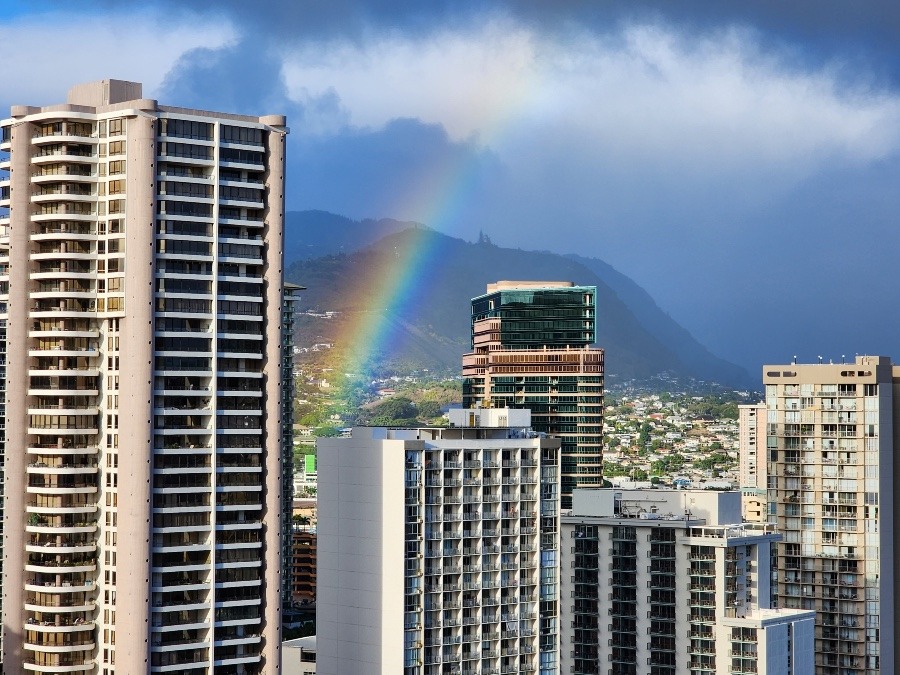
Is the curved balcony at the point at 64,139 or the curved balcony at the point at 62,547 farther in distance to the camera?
the curved balcony at the point at 64,139

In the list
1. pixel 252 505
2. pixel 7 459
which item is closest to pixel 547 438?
pixel 252 505

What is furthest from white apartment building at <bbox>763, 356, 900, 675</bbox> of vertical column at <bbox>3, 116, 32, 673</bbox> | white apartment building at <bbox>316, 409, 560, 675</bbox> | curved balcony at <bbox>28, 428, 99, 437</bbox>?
vertical column at <bbox>3, 116, 32, 673</bbox>

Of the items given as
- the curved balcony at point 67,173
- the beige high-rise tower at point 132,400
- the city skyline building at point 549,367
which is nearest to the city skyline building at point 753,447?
the city skyline building at point 549,367

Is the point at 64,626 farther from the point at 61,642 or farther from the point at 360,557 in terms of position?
the point at 360,557

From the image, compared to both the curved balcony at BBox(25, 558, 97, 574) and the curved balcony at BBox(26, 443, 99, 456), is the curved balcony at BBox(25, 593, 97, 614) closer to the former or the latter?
the curved balcony at BBox(25, 558, 97, 574)

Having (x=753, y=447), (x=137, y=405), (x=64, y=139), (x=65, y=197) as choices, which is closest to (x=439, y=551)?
(x=137, y=405)

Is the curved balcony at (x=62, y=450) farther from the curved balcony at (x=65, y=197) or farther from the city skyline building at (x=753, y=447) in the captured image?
the city skyline building at (x=753, y=447)
